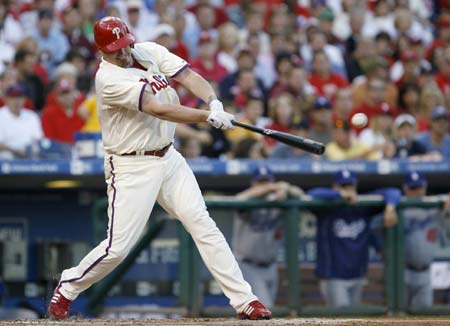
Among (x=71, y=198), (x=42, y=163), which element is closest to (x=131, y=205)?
(x=42, y=163)

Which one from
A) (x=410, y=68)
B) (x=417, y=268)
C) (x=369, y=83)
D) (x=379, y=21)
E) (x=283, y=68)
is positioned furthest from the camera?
(x=379, y=21)

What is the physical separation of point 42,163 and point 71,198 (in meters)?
0.80

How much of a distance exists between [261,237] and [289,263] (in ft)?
1.04

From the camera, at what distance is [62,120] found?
10.4m

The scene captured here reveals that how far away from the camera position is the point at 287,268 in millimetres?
9453

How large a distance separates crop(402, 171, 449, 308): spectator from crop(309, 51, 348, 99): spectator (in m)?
2.51

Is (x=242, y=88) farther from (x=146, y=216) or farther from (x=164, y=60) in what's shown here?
(x=146, y=216)

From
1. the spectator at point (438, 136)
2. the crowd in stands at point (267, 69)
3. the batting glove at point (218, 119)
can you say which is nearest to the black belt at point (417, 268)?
the crowd in stands at point (267, 69)

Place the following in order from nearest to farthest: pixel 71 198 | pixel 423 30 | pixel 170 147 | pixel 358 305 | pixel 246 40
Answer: pixel 170 147 → pixel 358 305 → pixel 71 198 → pixel 246 40 → pixel 423 30

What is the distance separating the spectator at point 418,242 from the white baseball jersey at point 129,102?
3502 millimetres

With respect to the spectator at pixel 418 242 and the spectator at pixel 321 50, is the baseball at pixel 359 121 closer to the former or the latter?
the spectator at pixel 321 50

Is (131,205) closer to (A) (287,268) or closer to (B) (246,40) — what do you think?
(A) (287,268)

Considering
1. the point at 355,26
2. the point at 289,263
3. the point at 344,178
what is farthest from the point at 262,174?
the point at 355,26

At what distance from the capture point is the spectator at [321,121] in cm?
1060
